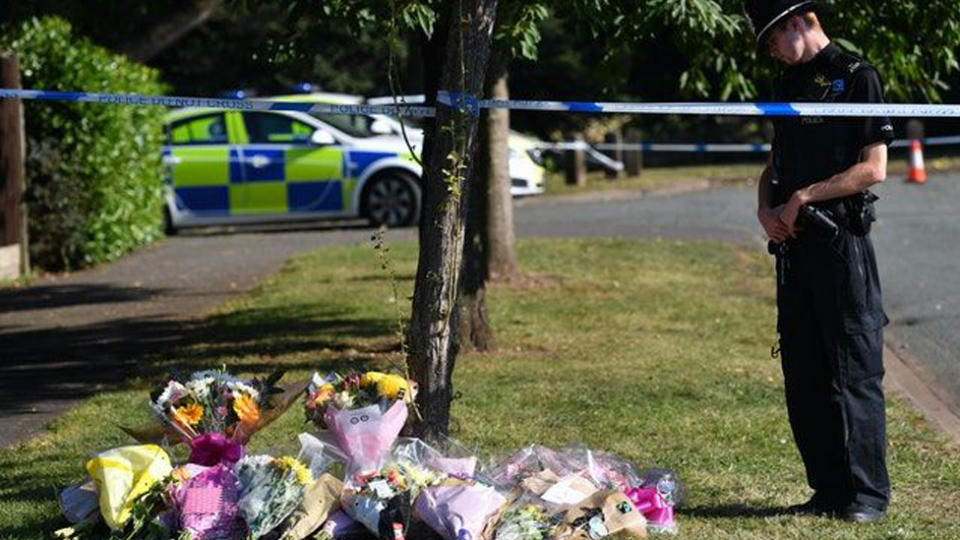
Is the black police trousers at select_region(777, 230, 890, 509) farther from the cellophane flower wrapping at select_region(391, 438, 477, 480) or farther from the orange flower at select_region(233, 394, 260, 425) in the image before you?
the orange flower at select_region(233, 394, 260, 425)

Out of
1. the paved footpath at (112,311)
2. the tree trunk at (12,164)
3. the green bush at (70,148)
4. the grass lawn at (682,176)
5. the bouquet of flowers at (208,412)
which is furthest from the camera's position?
the grass lawn at (682,176)

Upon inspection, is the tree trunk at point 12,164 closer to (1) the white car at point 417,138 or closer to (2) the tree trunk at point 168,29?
(1) the white car at point 417,138

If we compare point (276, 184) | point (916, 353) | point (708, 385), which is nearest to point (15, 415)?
point (708, 385)

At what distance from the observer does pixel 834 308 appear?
5.92 metres

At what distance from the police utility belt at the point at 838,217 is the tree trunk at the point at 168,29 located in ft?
52.6

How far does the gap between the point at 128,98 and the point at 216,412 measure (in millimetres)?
1602

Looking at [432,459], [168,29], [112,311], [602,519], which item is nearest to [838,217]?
[602,519]

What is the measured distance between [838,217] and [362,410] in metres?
1.75

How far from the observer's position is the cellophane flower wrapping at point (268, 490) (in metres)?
5.53

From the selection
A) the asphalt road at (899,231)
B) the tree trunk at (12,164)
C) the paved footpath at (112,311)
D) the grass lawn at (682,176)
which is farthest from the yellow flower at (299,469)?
the grass lawn at (682,176)

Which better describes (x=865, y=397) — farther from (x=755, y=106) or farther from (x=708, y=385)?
(x=708, y=385)

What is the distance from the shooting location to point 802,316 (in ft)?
19.8

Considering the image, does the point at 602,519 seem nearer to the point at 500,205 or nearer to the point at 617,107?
the point at 617,107

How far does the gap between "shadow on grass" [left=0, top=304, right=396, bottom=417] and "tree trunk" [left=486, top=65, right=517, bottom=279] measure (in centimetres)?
157
